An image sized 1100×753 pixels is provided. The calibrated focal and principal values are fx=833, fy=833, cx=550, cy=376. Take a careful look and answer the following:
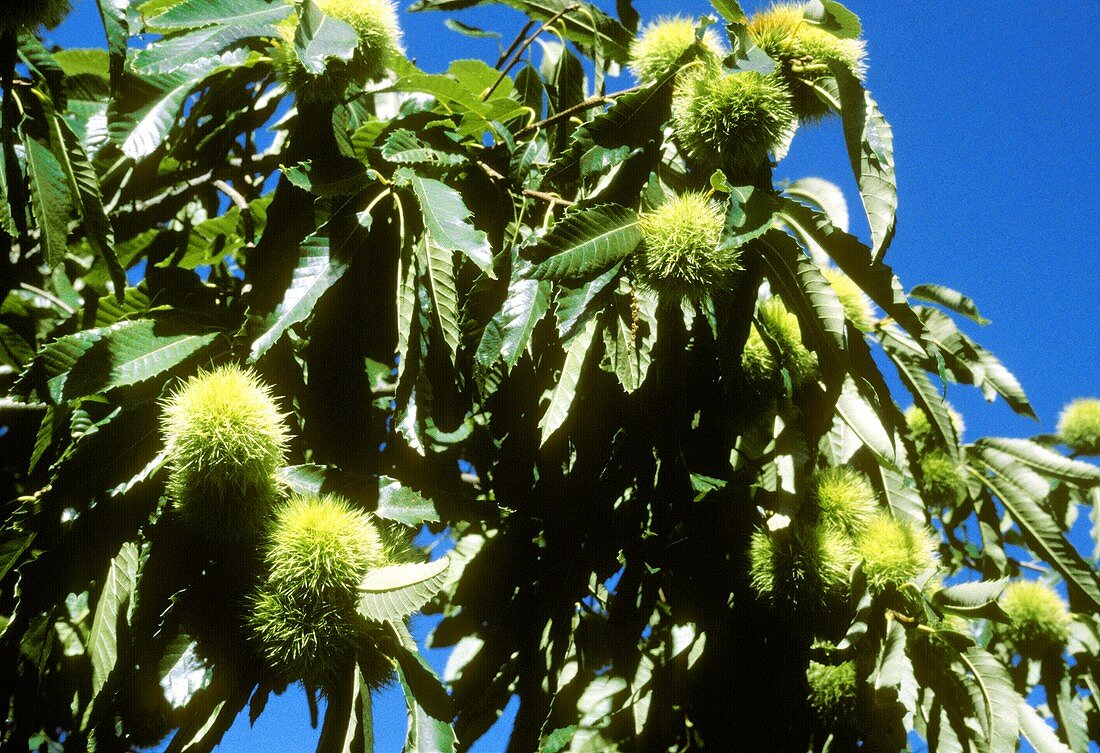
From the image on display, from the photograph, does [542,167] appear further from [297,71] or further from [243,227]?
[243,227]

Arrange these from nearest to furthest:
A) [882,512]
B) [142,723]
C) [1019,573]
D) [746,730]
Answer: [142,723] < [746,730] < [882,512] < [1019,573]

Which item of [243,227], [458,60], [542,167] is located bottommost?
[243,227]

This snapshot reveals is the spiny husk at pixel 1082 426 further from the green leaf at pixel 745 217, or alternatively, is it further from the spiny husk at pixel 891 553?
the green leaf at pixel 745 217

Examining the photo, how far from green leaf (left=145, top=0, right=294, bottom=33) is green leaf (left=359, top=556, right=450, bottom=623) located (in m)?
0.76

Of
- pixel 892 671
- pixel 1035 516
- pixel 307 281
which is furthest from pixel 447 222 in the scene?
pixel 1035 516

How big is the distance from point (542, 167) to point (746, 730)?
3.27 ft

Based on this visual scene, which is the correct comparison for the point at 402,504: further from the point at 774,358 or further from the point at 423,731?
the point at 774,358

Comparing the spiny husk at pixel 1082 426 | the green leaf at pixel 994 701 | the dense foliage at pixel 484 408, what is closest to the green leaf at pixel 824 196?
the dense foliage at pixel 484 408

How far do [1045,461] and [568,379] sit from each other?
1.32 meters

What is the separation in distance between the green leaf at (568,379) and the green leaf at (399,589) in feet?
0.75

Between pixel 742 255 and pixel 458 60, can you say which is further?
pixel 458 60

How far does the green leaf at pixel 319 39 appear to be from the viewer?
1.05 m

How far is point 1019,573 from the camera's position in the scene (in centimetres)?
206

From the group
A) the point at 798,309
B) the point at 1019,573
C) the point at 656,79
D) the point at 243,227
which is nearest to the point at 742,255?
the point at 798,309
